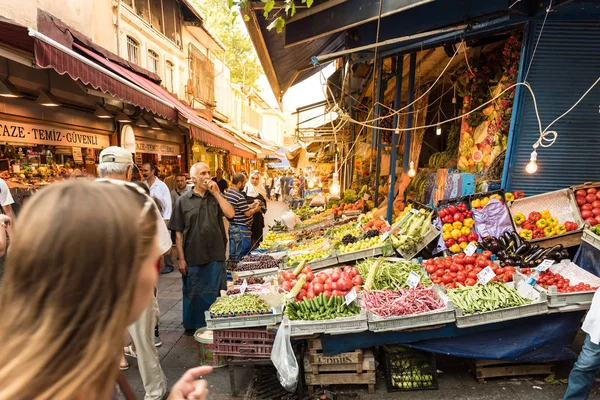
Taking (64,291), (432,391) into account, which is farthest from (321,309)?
(64,291)

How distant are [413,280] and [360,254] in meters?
1.22

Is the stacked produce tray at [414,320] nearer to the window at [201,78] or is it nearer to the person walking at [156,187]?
the person walking at [156,187]

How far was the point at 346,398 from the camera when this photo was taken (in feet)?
11.7

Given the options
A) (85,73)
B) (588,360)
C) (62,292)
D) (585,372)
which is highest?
(85,73)

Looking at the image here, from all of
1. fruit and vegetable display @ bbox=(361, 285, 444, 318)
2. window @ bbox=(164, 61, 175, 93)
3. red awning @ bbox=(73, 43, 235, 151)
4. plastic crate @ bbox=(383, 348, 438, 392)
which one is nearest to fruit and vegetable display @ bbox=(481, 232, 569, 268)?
fruit and vegetable display @ bbox=(361, 285, 444, 318)

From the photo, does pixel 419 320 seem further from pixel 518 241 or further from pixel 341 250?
pixel 518 241

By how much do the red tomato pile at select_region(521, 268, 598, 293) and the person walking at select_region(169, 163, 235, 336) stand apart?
12.7ft

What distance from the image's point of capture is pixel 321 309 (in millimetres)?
3582

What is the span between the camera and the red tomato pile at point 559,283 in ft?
11.6

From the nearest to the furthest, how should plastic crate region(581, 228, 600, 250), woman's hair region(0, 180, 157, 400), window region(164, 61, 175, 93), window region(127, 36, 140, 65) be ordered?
woman's hair region(0, 180, 157, 400) → plastic crate region(581, 228, 600, 250) → window region(127, 36, 140, 65) → window region(164, 61, 175, 93)

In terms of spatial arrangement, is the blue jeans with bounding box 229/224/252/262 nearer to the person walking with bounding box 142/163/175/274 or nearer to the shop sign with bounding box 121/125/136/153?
the person walking with bounding box 142/163/175/274

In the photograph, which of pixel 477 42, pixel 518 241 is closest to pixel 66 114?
pixel 477 42

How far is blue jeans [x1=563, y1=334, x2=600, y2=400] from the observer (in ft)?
9.82

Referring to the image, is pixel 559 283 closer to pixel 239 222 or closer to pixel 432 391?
pixel 432 391
